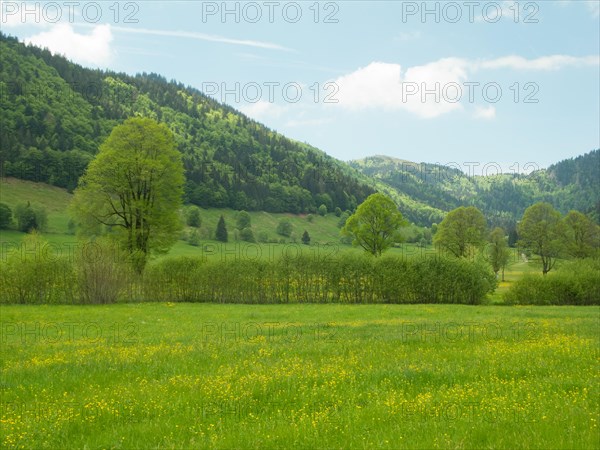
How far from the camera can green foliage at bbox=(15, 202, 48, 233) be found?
101 m

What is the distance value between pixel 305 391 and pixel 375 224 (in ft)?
201

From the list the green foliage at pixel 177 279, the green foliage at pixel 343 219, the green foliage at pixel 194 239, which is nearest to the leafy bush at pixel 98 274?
the green foliage at pixel 177 279

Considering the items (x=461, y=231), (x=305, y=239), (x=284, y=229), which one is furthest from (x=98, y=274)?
(x=284, y=229)

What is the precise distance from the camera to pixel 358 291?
42.8 meters

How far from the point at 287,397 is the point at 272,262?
33489 mm

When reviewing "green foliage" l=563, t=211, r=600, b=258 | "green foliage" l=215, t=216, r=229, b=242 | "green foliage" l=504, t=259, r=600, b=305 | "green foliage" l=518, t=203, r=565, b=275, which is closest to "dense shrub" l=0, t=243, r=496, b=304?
"green foliage" l=504, t=259, r=600, b=305

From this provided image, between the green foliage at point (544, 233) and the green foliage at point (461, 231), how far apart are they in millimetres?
7787

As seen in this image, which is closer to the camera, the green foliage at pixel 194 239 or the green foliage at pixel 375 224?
the green foliage at pixel 375 224

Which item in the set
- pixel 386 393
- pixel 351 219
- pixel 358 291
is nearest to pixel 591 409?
pixel 386 393

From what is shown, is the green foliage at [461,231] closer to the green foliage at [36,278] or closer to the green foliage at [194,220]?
the green foliage at [36,278]

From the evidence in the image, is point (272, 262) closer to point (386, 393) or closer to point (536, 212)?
point (386, 393)

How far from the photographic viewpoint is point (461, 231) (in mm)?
76312

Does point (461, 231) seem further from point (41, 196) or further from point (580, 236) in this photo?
point (41, 196)

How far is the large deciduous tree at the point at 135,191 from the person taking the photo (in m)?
39.9
